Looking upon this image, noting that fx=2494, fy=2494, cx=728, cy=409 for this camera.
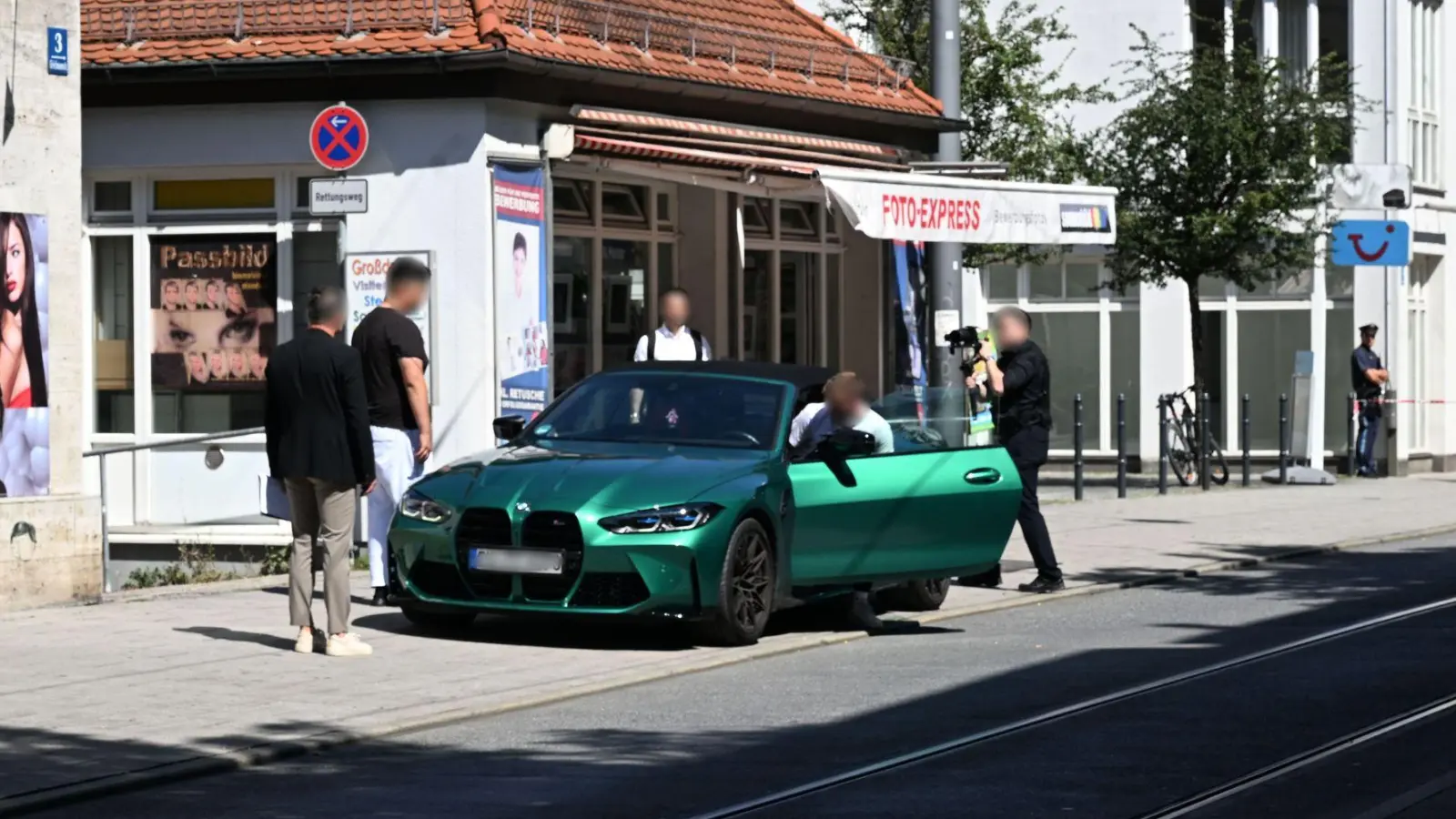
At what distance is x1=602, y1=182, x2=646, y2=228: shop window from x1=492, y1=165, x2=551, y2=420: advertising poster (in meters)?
2.42

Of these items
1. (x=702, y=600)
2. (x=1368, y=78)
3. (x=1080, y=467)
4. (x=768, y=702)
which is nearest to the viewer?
(x=768, y=702)

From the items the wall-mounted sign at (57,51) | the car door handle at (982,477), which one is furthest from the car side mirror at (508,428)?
the wall-mounted sign at (57,51)

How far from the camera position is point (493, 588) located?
12344 millimetres

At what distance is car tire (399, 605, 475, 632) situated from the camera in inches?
510

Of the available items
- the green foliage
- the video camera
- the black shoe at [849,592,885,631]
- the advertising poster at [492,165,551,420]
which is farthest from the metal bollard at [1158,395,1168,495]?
the black shoe at [849,592,885,631]

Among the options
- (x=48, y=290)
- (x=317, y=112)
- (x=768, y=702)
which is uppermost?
(x=317, y=112)

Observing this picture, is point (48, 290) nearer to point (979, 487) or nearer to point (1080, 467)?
point (979, 487)

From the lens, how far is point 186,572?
Answer: 18.4m

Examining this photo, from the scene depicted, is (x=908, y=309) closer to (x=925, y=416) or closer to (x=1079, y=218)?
(x=1079, y=218)

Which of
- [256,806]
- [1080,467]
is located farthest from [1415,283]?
[256,806]

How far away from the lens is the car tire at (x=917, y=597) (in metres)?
14.7

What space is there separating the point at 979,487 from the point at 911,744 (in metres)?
4.56

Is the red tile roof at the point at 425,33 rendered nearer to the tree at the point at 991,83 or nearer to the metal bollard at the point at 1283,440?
the tree at the point at 991,83

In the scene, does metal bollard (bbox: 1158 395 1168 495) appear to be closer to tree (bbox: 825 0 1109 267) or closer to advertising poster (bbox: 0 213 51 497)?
tree (bbox: 825 0 1109 267)
